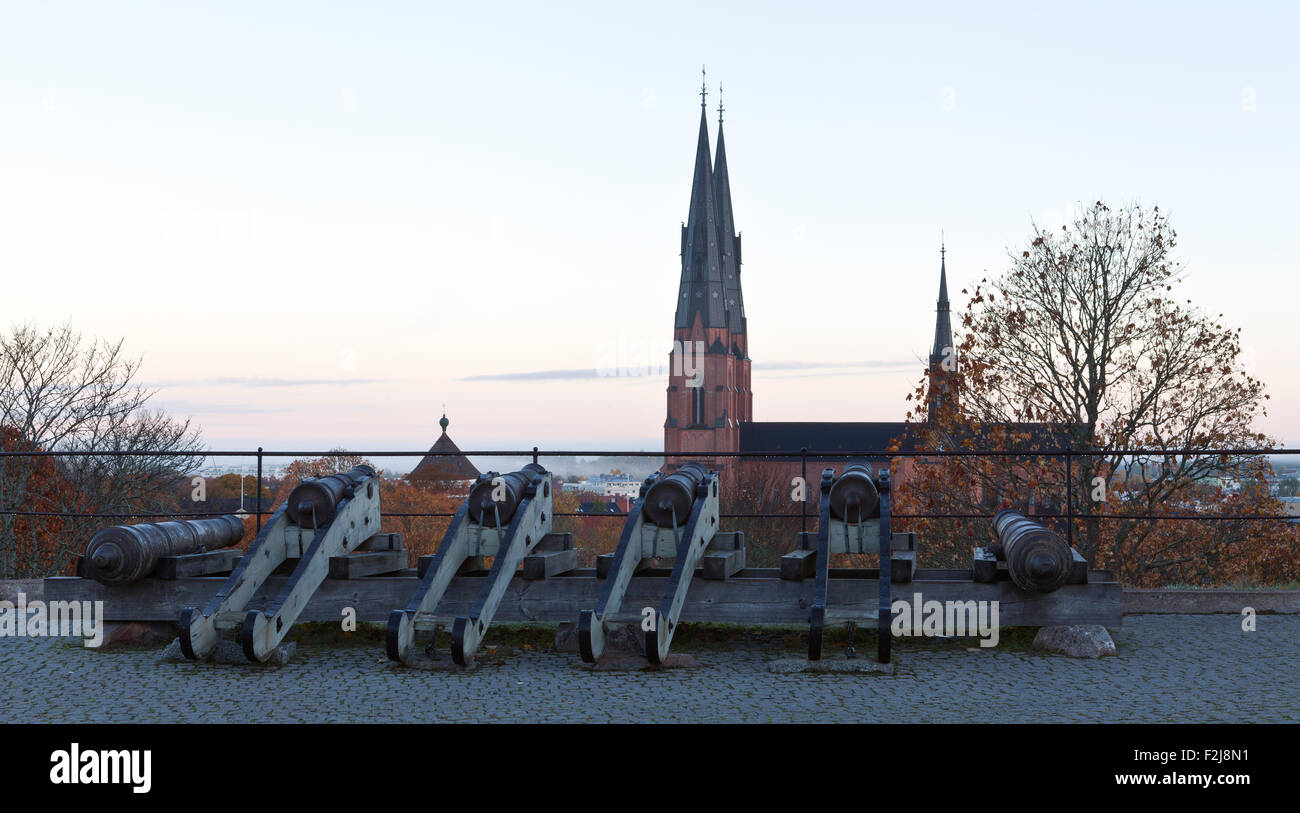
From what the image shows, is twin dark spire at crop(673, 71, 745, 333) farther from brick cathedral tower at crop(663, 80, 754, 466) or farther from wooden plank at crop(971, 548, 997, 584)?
wooden plank at crop(971, 548, 997, 584)

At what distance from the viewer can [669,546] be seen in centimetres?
769

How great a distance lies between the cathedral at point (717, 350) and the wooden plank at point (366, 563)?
79492 millimetres

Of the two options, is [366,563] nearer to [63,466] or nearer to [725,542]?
[725,542]

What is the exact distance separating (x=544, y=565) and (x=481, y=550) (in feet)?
1.70

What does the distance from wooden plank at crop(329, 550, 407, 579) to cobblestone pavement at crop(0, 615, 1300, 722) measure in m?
0.53

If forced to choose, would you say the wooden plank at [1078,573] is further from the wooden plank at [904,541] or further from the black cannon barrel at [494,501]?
the black cannon barrel at [494,501]

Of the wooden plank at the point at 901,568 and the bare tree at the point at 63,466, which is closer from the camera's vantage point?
the wooden plank at the point at 901,568

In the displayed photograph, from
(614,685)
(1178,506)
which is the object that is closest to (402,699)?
(614,685)

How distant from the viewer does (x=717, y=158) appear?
9188 cm

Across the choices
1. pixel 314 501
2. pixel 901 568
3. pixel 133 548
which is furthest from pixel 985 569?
pixel 133 548

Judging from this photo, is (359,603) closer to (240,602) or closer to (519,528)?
(240,602)

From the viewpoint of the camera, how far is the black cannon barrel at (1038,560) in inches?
282

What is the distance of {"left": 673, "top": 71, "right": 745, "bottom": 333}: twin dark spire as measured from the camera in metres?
90.1

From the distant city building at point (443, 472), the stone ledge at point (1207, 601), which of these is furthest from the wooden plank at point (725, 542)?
the distant city building at point (443, 472)
